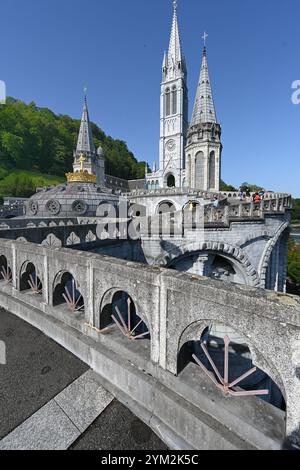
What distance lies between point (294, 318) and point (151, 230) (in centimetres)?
914

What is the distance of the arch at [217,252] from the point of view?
1075 cm

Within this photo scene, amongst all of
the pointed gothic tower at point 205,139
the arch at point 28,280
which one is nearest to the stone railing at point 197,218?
the arch at point 28,280

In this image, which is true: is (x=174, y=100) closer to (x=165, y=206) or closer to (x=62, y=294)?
(x=165, y=206)

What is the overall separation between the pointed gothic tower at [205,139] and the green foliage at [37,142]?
41.4 meters

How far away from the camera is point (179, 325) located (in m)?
2.99

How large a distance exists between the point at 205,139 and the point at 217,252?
1230 inches

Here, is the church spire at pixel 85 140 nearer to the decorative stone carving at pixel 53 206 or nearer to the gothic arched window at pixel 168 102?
the gothic arched window at pixel 168 102

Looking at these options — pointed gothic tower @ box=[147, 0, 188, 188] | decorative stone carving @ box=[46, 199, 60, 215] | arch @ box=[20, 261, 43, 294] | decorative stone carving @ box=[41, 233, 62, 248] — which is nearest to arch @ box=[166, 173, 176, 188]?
pointed gothic tower @ box=[147, 0, 188, 188]

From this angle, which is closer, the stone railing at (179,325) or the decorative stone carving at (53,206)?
the stone railing at (179,325)

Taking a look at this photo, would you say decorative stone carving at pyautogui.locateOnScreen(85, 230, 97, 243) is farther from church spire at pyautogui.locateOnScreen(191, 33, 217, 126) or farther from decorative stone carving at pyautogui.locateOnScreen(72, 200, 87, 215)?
church spire at pyautogui.locateOnScreen(191, 33, 217, 126)

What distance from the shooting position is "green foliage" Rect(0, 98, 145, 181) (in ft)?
227

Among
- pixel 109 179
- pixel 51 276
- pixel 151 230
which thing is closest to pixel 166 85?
pixel 109 179

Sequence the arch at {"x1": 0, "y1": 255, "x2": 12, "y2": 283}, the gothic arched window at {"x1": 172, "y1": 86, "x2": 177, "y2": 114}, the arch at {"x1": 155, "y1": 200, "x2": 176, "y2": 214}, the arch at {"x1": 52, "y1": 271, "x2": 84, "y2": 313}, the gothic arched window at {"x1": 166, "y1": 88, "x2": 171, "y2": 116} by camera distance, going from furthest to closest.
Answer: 1. the gothic arched window at {"x1": 166, "y1": 88, "x2": 171, "y2": 116}
2. the gothic arched window at {"x1": 172, "y1": 86, "x2": 177, "y2": 114}
3. the arch at {"x1": 155, "y1": 200, "x2": 176, "y2": 214}
4. the arch at {"x1": 0, "y1": 255, "x2": 12, "y2": 283}
5. the arch at {"x1": 52, "y1": 271, "x2": 84, "y2": 313}
